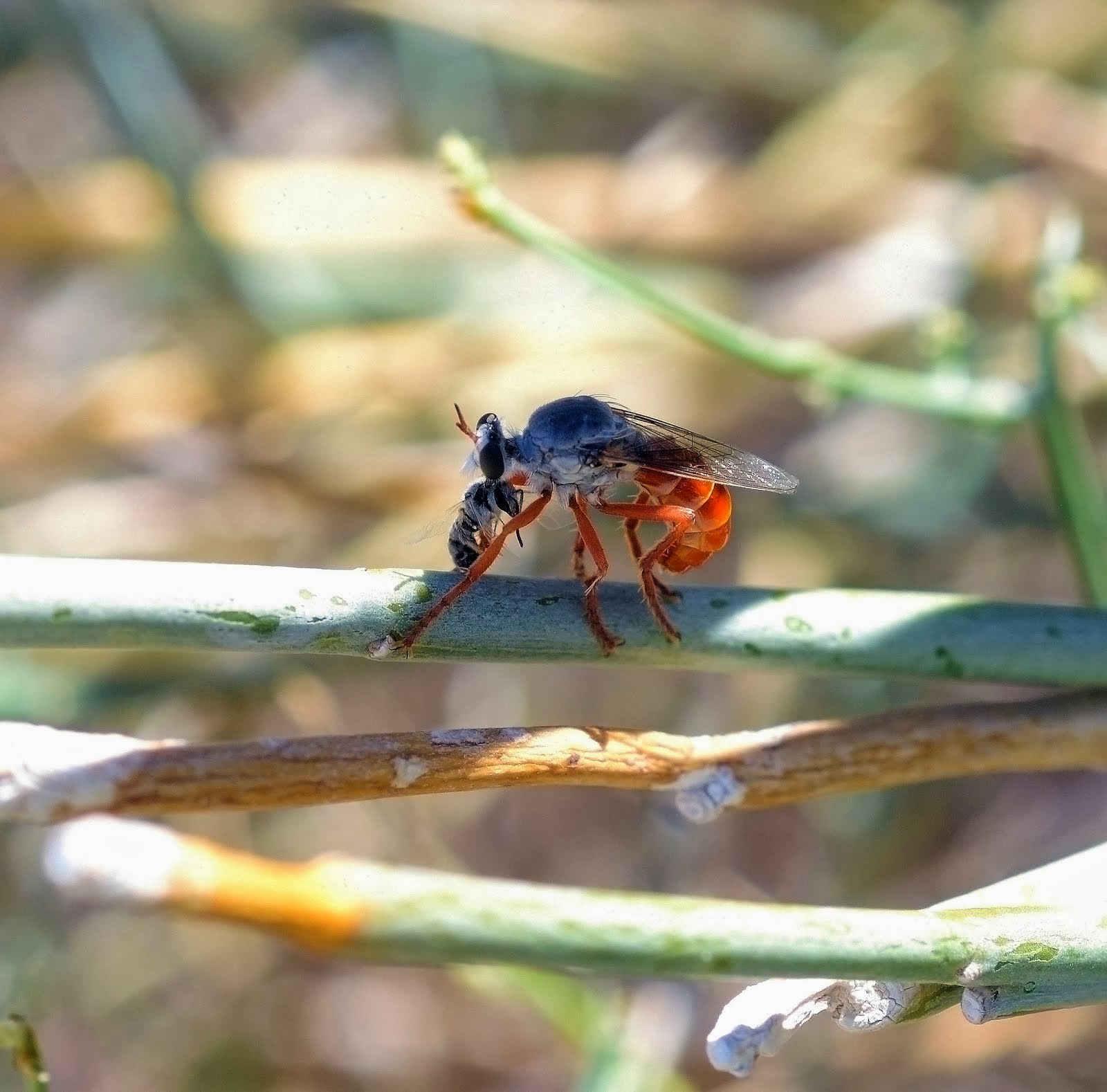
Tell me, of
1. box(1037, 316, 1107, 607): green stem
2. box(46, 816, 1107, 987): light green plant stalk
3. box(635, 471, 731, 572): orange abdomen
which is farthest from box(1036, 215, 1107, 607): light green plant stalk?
box(46, 816, 1107, 987): light green plant stalk

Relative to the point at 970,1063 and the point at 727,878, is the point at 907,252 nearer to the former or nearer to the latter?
the point at 727,878

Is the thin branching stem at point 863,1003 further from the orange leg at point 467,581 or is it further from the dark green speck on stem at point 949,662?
the orange leg at point 467,581

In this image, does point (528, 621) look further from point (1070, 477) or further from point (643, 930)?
point (1070, 477)

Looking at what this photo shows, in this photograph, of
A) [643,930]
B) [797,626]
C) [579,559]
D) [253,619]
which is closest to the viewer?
[643,930]

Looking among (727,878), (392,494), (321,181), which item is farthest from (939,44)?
(727,878)

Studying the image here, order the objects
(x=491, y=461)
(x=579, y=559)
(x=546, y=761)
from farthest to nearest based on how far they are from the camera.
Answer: (x=491, y=461)
(x=579, y=559)
(x=546, y=761)

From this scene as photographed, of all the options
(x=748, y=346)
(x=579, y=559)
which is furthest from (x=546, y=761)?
(x=748, y=346)

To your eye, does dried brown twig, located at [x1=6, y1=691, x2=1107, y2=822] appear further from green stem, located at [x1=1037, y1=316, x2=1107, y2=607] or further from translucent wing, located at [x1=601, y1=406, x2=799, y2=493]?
translucent wing, located at [x1=601, y1=406, x2=799, y2=493]
